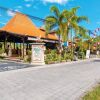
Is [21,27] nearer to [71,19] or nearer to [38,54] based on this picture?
[71,19]

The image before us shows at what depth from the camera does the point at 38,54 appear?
27094 millimetres

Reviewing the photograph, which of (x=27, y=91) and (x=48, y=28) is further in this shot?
(x=48, y=28)

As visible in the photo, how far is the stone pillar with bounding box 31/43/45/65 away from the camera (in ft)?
88.1

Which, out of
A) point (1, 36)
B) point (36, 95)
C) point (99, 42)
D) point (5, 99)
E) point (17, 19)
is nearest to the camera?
point (5, 99)

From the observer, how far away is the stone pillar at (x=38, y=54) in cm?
2684

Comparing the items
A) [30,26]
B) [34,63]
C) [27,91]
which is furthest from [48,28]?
[27,91]

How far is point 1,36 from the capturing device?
37031mm

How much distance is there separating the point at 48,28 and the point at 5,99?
3010cm

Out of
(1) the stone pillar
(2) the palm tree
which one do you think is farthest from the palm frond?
(1) the stone pillar

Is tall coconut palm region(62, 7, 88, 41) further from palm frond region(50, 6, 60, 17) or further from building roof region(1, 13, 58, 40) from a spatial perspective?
building roof region(1, 13, 58, 40)

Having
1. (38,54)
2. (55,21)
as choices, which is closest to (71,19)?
(55,21)

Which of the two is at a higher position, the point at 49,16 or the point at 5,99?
the point at 49,16

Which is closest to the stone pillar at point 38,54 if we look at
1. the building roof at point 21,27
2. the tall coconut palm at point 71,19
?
the building roof at point 21,27

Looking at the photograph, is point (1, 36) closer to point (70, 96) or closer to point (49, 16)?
point (49, 16)
